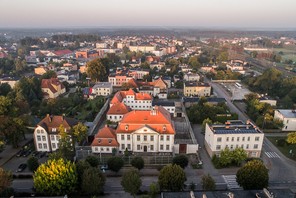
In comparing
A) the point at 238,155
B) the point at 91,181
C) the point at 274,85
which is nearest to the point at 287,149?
the point at 238,155

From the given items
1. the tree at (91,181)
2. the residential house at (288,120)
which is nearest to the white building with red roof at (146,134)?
the tree at (91,181)

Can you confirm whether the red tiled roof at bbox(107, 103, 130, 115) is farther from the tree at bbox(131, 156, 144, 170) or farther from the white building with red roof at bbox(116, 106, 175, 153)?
the tree at bbox(131, 156, 144, 170)

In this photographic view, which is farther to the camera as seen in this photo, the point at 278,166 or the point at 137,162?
the point at 278,166

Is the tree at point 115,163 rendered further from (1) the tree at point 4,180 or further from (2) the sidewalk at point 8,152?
(2) the sidewalk at point 8,152

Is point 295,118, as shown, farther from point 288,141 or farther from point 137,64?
point 137,64

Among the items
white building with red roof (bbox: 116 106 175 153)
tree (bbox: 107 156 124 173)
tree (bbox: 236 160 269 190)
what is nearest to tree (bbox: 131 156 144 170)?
tree (bbox: 107 156 124 173)

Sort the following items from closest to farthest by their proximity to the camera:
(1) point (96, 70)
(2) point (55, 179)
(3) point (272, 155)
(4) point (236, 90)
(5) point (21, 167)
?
(2) point (55, 179) → (5) point (21, 167) → (3) point (272, 155) → (4) point (236, 90) → (1) point (96, 70)

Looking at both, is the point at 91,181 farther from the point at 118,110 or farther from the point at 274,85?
the point at 274,85
